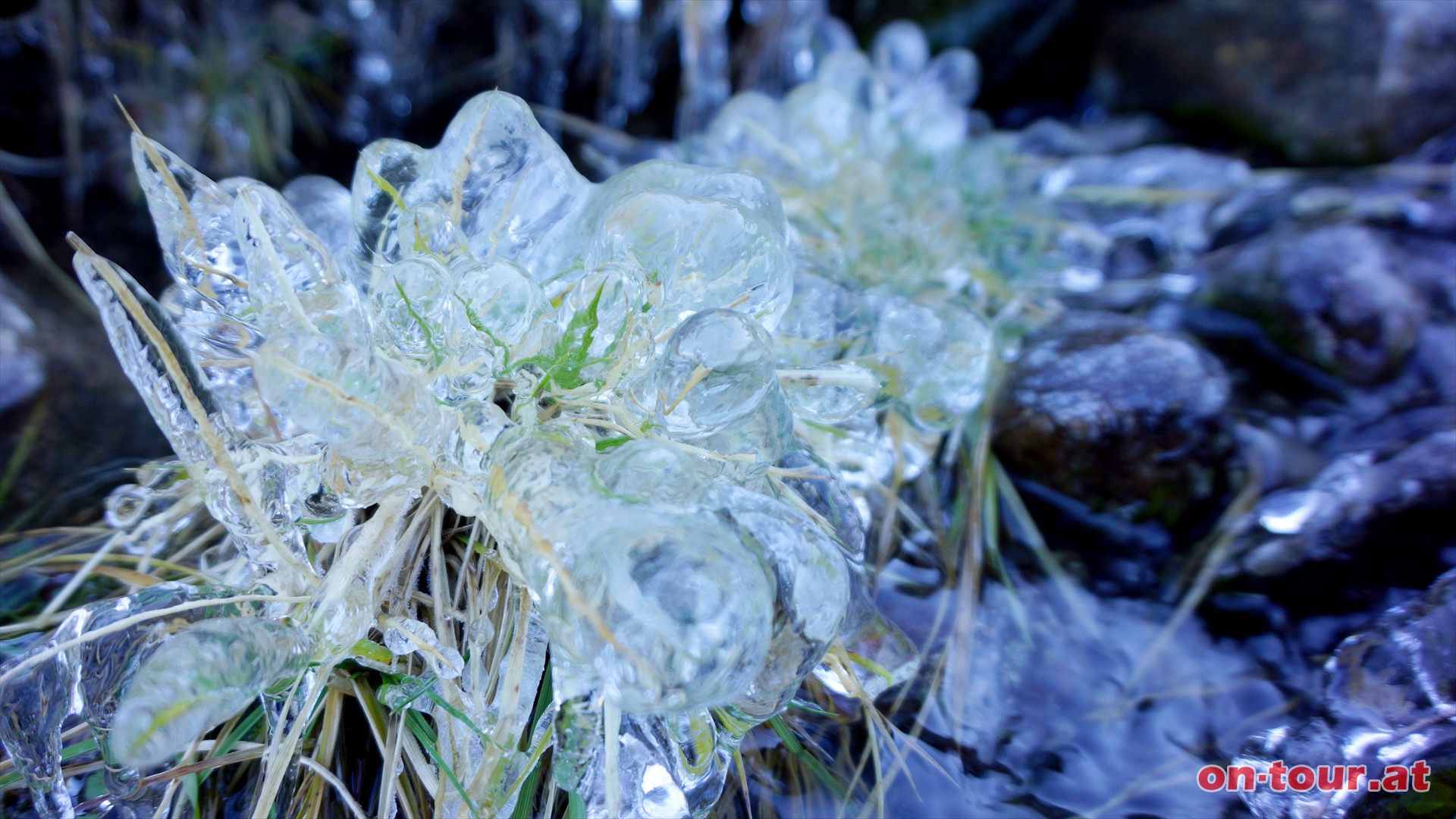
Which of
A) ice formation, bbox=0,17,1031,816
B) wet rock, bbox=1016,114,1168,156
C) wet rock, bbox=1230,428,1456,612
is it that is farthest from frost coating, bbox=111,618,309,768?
wet rock, bbox=1016,114,1168,156

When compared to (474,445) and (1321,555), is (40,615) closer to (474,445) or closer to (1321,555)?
(474,445)

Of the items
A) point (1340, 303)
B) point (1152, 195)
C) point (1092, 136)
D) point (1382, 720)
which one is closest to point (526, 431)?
point (1382, 720)

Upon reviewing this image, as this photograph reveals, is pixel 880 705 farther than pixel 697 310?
Yes

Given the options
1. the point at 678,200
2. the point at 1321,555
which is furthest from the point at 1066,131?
the point at 678,200

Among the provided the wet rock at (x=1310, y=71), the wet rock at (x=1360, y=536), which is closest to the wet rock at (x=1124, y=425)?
the wet rock at (x=1360, y=536)

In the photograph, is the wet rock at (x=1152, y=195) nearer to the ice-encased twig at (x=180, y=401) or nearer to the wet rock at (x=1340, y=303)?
the wet rock at (x=1340, y=303)

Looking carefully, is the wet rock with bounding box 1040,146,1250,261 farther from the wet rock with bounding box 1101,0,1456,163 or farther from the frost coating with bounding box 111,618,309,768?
the frost coating with bounding box 111,618,309,768
